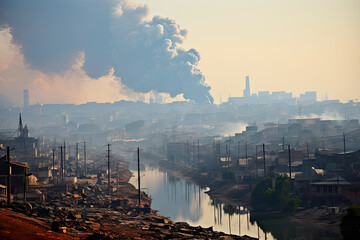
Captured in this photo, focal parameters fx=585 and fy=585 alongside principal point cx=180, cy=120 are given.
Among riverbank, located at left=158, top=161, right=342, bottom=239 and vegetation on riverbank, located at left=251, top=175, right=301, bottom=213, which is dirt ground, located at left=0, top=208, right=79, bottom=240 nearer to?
riverbank, located at left=158, top=161, right=342, bottom=239

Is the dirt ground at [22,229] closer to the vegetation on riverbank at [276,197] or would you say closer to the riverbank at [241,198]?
the riverbank at [241,198]

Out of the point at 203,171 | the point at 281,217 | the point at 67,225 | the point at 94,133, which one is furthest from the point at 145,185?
the point at 94,133

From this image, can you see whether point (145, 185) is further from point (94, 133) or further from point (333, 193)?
point (94, 133)

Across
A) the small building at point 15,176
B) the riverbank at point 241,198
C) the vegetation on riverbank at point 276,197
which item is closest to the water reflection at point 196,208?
the riverbank at point 241,198

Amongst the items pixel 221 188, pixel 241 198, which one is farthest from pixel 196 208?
pixel 221 188

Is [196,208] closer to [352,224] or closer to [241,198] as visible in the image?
[241,198]
